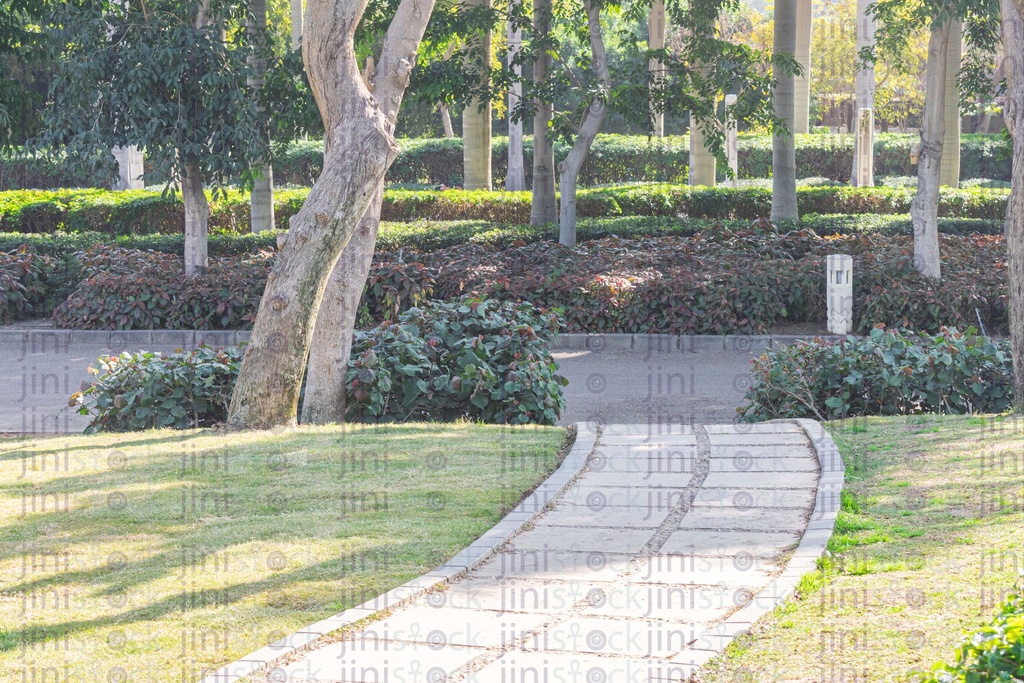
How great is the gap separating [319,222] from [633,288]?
20.9 ft

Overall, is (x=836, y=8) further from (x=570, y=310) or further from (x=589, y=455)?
(x=589, y=455)

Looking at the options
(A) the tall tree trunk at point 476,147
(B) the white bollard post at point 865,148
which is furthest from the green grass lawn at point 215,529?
(B) the white bollard post at point 865,148

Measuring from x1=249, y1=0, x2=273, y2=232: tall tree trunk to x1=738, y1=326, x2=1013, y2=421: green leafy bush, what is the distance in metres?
8.27

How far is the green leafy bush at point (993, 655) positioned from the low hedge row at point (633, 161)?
1272 inches

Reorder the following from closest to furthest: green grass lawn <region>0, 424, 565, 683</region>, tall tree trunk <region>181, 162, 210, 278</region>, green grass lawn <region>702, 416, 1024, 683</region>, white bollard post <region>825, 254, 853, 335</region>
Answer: green grass lawn <region>702, 416, 1024, 683</region>, green grass lawn <region>0, 424, 565, 683</region>, white bollard post <region>825, 254, 853, 335</region>, tall tree trunk <region>181, 162, 210, 278</region>

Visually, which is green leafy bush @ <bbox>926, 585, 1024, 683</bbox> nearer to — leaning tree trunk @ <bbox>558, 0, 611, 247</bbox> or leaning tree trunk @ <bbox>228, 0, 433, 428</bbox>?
leaning tree trunk @ <bbox>228, 0, 433, 428</bbox>

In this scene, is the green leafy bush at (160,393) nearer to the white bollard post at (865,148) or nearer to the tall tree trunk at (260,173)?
the tall tree trunk at (260,173)

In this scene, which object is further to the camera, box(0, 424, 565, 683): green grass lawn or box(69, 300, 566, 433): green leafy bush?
box(69, 300, 566, 433): green leafy bush

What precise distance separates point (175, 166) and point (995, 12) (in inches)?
401

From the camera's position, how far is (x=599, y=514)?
5.81 m

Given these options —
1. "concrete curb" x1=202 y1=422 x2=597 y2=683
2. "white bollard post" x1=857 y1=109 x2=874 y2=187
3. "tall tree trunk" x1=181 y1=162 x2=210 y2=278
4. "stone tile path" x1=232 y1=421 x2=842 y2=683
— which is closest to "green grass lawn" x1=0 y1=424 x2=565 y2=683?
"concrete curb" x1=202 y1=422 x2=597 y2=683

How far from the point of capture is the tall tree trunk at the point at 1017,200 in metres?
7.97

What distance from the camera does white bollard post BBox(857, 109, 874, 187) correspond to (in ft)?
92.5

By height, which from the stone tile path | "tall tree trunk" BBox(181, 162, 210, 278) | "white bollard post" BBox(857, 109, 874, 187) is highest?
"white bollard post" BBox(857, 109, 874, 187)
